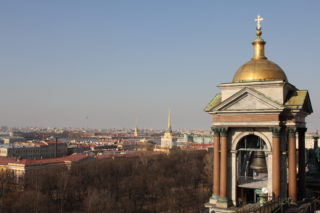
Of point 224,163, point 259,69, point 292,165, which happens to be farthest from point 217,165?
point 259,69

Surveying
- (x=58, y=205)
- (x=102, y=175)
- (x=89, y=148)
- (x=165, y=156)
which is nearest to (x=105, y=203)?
(x=58, y=205)

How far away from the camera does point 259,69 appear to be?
19.7 m

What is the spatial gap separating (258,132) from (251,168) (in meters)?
2.57

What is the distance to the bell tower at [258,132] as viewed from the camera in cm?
1880

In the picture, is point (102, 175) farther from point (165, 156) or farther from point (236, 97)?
point (236, 97)

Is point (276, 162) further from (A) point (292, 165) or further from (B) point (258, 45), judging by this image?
(B) point (258, 45)

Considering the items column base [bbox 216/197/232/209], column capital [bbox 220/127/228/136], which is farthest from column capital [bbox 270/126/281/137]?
column base [bbox 216/197/232/209]

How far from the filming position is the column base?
19547 millimetres

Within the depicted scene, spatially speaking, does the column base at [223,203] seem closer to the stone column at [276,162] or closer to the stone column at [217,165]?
the stone column at [217,165]

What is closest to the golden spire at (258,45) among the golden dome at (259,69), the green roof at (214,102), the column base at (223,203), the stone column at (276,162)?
the golden dome at (259,69)

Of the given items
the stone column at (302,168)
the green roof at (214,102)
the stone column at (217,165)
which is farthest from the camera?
the green roof at (214,102)

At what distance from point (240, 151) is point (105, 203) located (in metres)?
45.4

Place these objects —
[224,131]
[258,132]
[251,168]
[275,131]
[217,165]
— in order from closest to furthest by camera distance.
Answer: [275,131]
[258,132]
[224,131]
[217,165]
[251,168]

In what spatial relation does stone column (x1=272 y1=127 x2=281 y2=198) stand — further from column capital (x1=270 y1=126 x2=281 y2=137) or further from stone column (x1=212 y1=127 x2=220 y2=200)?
stone column (x1=212 y1=127 x2=220 y2=200)
